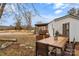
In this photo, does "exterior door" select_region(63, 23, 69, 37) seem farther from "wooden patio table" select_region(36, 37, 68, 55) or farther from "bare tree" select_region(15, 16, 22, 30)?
"bare tree" select_region(15, 16, 22, 30)

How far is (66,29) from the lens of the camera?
4.11ft

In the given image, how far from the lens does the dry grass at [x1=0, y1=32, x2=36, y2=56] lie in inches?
49.6

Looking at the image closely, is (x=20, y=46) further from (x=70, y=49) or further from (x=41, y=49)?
(x=70, y=49)

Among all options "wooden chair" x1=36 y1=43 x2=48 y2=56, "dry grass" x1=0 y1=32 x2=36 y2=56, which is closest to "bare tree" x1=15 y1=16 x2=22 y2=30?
"dry grass" x1=0 y1=32 x2=36 y2=56

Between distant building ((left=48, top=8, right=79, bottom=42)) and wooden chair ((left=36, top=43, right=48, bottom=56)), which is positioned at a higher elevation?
distant building ((left=48, top=8, right=79, bottom=42))

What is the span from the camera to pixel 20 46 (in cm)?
127

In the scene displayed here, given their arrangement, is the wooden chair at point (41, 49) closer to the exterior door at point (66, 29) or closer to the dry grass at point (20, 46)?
the dry grass at point (20, 46)

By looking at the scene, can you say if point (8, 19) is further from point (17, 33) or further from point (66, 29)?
point (66, 29)

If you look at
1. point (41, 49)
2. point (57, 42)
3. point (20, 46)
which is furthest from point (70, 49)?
point (20, 46)

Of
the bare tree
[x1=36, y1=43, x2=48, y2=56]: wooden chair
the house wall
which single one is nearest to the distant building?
the house wall

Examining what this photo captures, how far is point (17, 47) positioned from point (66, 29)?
16.5 inches

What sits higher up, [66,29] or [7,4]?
[7,4]

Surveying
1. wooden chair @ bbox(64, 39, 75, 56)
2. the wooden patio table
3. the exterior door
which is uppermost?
the exterior door

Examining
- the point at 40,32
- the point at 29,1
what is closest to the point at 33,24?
the point at 40,32
